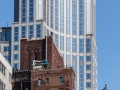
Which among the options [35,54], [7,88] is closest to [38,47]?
[35,54]

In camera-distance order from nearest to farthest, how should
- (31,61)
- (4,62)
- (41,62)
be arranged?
(4,62) < (41,62) < (31,61)

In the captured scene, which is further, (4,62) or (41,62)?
(41,62)

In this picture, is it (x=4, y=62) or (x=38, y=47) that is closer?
(x=4, y=62)

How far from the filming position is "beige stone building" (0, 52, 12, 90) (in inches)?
5617

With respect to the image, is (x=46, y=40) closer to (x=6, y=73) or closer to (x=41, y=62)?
(x=41, y=62)

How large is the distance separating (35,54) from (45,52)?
2815 millimetres

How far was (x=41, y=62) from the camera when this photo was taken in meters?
160

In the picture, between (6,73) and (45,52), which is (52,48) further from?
(6,73)

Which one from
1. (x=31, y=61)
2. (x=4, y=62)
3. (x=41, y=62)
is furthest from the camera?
(x=31, y=61)

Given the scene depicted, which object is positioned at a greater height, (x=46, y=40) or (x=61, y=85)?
(x=46, y=40)

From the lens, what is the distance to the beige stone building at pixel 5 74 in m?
143

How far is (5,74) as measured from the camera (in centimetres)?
14700

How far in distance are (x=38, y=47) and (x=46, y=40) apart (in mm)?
2735

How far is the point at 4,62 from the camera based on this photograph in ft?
476
